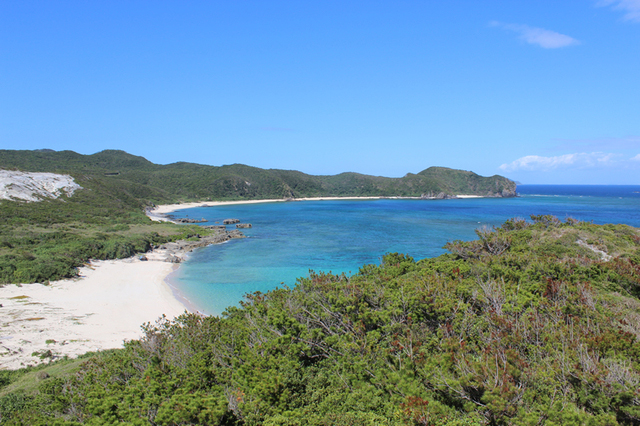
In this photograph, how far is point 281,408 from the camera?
22.4 ft

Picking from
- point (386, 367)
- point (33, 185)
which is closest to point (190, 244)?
point (386, 367)

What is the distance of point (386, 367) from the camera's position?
7.99m

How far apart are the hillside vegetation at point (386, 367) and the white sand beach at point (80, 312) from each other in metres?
2.74

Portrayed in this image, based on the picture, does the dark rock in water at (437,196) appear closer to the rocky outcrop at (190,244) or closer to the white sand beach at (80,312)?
the rocky outcrop at (190,244)

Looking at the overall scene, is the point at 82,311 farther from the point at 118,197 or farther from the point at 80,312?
the point at 118,197

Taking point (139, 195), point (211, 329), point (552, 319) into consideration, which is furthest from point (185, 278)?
point (139, 195)

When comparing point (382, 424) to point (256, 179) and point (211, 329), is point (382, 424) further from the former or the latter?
point (256, 179)

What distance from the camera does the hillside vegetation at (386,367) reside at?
6113 millimetres

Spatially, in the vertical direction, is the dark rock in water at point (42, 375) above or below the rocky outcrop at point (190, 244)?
above

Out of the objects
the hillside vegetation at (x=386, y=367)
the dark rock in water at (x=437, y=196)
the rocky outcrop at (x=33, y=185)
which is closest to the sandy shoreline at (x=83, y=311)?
the hillside vegetation at (x=386, y=367)

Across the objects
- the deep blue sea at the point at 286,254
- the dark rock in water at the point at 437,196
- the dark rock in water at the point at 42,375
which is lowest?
the deep blue sea at the point at 286,254

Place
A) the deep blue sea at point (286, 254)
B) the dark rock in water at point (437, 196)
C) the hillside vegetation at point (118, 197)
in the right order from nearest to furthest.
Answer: the deep blue sea at point (286, 254), the hillside vegetation at point (118, 197), the dark rock in water at point (437, 196)

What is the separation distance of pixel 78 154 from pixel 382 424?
180 m

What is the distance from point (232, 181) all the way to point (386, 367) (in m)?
135
